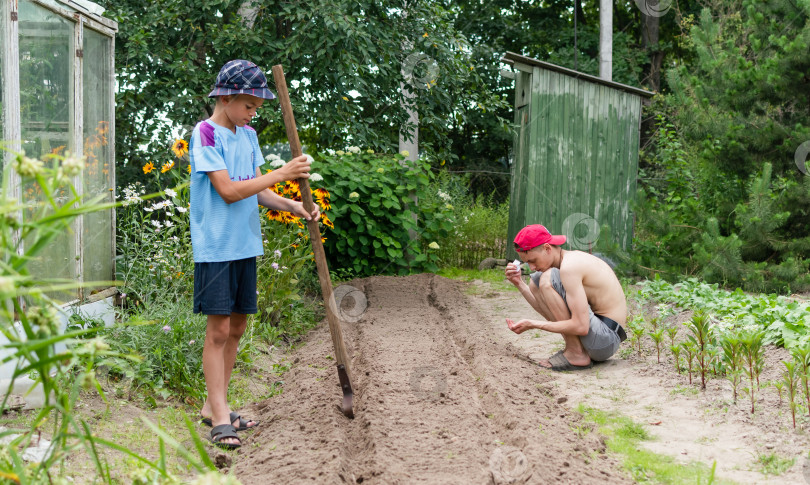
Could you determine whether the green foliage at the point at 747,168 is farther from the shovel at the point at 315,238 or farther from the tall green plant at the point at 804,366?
the shovel at the point at 315,238

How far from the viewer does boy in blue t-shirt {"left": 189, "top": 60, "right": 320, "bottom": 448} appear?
3.04 metres

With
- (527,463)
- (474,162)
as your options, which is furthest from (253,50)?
(474,162)

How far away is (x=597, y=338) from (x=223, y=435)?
96.2 inches

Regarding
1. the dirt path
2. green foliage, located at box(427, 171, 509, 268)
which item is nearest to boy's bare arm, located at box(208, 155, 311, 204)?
the dirt path

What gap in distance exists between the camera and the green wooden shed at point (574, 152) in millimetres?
8922

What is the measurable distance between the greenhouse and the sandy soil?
159 centimetres

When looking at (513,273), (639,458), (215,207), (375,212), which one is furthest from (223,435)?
(375,212)

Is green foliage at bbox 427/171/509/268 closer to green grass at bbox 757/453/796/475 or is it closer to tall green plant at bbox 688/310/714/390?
tall green plant at bbox 688/310/714/390

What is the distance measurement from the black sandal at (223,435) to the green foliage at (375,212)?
4327 millimetres

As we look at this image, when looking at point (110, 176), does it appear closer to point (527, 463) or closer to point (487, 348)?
point (487, 348)

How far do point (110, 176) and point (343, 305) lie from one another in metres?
2.50

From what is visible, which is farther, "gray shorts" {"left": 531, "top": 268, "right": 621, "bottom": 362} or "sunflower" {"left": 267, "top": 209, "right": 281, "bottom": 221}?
"sunflower" {"left": 267, "top": 209, "right": 281, "bottom": 221}

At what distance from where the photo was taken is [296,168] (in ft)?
10.4

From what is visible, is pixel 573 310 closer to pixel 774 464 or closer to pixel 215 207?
pixel 774 464
